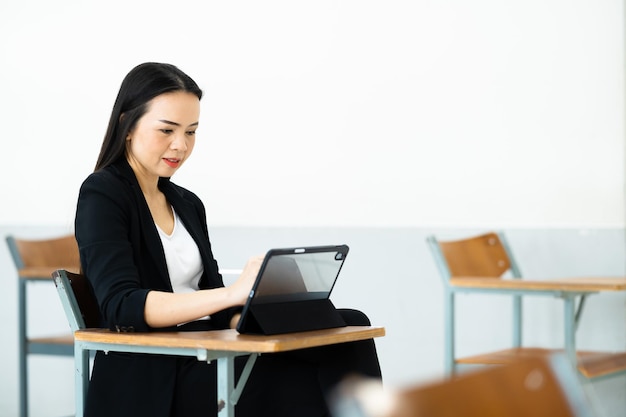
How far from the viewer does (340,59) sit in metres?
4.09

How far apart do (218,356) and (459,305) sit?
2.41m

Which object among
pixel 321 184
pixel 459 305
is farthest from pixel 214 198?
pixel 459 305

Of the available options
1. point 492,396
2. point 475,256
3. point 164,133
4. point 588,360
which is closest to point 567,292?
point 588,360

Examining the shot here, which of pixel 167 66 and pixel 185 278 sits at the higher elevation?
pixel 167 66

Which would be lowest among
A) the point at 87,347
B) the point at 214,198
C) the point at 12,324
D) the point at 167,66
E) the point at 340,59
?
the point at 12,324

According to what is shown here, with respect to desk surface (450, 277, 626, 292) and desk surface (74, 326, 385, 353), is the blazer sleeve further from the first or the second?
desk surface (450, 277, 626, 292)

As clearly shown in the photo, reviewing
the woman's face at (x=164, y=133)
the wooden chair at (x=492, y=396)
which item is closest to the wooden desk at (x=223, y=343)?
the woman's face at (x=164, y=133)

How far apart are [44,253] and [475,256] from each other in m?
1.56

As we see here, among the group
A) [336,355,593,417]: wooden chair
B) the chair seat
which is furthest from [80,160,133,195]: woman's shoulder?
the chair seat

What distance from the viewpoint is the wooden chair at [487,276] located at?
3031mm

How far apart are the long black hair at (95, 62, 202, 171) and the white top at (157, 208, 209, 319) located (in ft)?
0.61

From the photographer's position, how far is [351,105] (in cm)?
407

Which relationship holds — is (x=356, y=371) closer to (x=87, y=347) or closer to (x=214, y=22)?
(x=87, y=347)

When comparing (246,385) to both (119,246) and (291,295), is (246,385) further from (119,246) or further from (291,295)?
(119,246)
